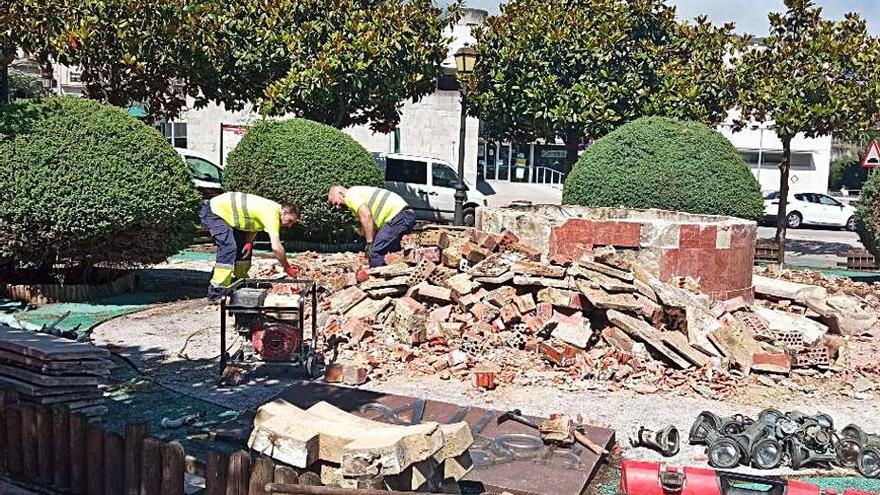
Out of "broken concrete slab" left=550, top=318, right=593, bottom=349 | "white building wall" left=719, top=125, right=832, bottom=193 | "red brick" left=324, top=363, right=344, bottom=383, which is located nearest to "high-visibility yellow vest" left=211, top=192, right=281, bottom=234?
"red brick" left=324, top=363, right=344, bottom=383

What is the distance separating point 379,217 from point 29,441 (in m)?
6.58

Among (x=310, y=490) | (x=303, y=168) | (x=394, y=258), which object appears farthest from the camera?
(x=303, y=168)

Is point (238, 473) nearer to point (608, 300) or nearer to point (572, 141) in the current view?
point (608, 300)

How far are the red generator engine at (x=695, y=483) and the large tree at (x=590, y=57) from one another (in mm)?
16203

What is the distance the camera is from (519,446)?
5773 mm

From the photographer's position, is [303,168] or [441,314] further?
[303,168]

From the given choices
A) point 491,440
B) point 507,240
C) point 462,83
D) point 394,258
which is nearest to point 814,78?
point 462,83

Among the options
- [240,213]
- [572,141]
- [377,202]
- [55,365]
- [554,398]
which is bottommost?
[554,398]

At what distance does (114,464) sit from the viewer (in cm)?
429

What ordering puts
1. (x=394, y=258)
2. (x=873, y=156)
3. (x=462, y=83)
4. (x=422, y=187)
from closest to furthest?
1. (x=394, y=258)
2. (x=462, y=83)
3. (x=873, y=156)
4. (x=422, y=187)

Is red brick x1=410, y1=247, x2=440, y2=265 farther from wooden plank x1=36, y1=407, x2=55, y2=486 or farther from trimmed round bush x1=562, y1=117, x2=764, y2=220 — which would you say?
trimmed round bush x1=562, y1=117, x2=764, y2=220

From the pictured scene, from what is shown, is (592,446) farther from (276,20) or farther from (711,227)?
(276,20)

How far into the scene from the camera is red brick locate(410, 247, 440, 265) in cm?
1016

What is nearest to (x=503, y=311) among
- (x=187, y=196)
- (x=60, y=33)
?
(x=187, y=196)
